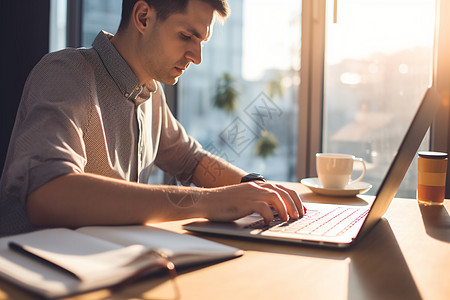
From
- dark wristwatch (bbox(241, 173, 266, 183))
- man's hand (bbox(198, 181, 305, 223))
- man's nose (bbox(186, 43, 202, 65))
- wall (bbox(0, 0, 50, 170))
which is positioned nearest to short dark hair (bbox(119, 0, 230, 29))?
man's nose (bbox(186, 43, 202, 65))

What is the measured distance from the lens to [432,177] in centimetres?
120

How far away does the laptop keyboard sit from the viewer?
0.85 m

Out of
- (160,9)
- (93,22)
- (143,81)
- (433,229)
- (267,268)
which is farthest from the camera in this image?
(93,22)

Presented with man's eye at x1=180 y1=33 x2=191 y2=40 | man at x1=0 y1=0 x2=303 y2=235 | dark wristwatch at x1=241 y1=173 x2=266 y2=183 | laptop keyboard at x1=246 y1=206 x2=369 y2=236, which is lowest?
laptop keyboard at x1=246 y1=206 x2=369 y2=236

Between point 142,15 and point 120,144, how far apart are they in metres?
0.37

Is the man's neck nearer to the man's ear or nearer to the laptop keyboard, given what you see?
the man's ear

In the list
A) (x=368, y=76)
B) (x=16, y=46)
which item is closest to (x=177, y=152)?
(x=368, y=76)

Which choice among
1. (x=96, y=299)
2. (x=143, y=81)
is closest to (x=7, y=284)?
(x=96, y=299)

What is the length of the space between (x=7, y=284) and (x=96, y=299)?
0.40 ft

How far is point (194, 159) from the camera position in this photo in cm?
155

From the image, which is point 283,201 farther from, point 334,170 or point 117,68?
point 117,68

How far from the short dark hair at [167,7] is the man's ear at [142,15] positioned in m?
0.01

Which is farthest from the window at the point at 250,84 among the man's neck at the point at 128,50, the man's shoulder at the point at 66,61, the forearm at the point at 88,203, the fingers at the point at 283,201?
the forearm at the point at 88,203

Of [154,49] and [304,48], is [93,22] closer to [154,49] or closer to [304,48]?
[304,48]
